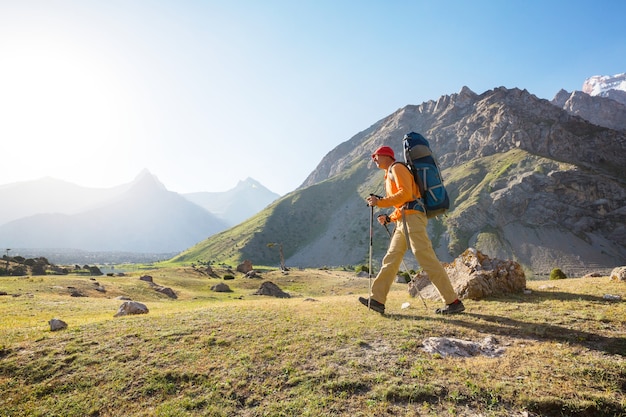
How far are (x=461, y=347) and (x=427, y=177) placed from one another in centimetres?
481

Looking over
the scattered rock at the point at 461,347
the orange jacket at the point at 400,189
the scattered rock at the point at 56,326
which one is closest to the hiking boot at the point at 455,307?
the scattered rock at the point at 461,347

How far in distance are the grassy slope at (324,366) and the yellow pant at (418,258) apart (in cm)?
84

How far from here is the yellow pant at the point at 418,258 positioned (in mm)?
9023

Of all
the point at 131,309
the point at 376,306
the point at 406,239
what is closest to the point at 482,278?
the point at 406,239

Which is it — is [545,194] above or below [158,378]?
above

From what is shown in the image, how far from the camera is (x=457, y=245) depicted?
539 feet

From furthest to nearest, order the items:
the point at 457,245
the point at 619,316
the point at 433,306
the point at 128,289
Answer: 1. the point at 457,245
2. the point at 128,289
3. the point at 433,306
4. the point at 619,316

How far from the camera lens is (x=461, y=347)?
21.8 feet

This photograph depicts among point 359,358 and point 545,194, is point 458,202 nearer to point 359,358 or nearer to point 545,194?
point 545,194

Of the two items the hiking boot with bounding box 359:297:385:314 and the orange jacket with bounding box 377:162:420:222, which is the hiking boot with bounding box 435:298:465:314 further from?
the orange jacket with bounding box 377:162:420:222

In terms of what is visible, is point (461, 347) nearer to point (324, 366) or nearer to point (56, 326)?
point (324, 366)

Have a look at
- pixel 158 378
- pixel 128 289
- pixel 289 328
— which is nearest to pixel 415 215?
pixel 289 328

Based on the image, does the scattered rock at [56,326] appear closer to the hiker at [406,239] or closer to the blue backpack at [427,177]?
the hiker at [406,239]

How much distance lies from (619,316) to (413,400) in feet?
22.5
